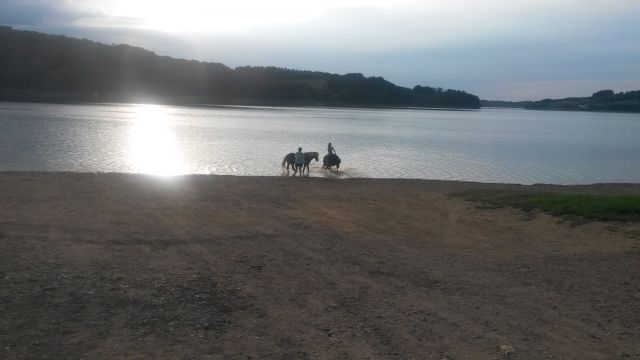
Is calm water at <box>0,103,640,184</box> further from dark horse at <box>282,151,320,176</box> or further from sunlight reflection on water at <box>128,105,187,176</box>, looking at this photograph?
dark horse at <box>282,151,320,176</box>

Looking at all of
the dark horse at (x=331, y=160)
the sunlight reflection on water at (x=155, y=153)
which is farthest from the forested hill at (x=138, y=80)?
the dark horse at (x=331, y=160)

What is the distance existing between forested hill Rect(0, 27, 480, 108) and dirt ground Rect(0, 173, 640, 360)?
312ft

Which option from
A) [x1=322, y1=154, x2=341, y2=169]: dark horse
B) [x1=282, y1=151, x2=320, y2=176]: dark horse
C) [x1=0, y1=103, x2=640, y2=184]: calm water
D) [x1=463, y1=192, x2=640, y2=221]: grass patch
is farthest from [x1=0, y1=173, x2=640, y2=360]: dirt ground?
[x1=0, y1=103, x2=640, y2=184]: calm water

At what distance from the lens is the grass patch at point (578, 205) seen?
1346 centimetres

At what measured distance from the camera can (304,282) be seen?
27.0 feet

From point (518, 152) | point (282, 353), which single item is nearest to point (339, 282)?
point (282, 353)

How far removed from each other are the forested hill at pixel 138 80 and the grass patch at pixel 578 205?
9443cm

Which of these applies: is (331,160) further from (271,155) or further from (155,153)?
(155,153)

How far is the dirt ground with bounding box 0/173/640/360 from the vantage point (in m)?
6.25

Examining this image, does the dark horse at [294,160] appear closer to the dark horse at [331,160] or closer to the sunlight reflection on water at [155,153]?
the dark horse at [331,160]

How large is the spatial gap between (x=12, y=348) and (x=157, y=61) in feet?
476

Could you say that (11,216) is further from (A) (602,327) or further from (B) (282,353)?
(A) (602,327)

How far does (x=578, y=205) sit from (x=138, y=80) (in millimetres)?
122265

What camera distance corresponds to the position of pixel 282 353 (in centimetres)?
595
